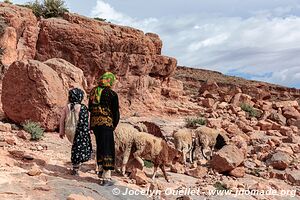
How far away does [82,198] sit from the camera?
187 inches

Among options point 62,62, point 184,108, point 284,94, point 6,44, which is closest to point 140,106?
point 184,108

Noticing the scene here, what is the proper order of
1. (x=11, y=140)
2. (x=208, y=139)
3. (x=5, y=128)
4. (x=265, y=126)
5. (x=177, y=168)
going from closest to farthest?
(x=11, y=140), (x=5, y=128), (x=177, y=168), (x=208, y=139), (x=265, y=126)

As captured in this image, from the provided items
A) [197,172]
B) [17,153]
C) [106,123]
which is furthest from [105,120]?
[197,172]

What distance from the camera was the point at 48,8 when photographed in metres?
13.9

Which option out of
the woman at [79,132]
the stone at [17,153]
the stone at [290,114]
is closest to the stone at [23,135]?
the stone at [17,153]

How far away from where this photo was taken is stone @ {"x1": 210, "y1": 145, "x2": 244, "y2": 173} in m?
8.78

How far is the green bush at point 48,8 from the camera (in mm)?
13781

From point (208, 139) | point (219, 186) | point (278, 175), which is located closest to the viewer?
point (219, 186)

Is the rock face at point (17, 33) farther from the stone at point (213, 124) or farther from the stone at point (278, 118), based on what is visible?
the stone at point (278, 118)

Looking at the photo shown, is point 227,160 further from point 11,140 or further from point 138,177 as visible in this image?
point 11,140

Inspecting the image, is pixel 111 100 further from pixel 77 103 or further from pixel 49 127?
pixel 49 127

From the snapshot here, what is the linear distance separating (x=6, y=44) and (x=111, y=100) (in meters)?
6.80

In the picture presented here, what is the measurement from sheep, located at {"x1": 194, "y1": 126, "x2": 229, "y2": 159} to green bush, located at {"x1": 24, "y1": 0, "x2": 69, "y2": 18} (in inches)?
288

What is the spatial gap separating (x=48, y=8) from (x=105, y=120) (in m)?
9.27
